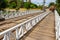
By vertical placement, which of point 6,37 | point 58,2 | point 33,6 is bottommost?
point 33,6

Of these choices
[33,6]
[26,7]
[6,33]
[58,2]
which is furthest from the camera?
[33,6]

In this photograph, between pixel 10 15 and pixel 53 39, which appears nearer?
pixel 53 39

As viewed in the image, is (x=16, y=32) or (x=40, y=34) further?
(x=40, y=34)

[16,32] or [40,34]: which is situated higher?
[16,32]

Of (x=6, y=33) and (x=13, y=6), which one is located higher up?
(x=6, y=33)

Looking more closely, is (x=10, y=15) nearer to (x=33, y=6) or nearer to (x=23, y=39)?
(x=23, y=39)

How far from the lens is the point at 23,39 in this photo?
10852 millimetres

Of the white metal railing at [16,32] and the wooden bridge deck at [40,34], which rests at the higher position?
the white metal railing at [16,32]

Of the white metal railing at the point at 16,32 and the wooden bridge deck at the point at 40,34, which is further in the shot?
the wooden bridge deck at the point at 40,34

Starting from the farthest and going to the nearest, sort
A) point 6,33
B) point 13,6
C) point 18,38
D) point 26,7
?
1. point 26,7
2. point 13,6
3. point 18,38
4. point 6,33

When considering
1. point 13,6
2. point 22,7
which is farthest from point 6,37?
point 22,7

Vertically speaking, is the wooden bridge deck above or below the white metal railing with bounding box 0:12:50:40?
below

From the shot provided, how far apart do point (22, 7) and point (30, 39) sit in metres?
75.5

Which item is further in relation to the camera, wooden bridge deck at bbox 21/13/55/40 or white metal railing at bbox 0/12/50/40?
wooden bridge deck at bbox 21/13/55/40
